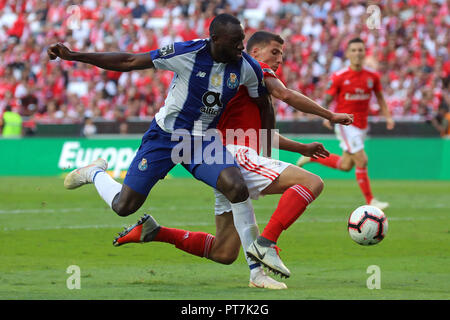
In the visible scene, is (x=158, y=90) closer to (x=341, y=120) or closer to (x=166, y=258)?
(x=166, y=258)

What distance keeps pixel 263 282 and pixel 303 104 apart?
4.66ft

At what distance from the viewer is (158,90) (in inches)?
909

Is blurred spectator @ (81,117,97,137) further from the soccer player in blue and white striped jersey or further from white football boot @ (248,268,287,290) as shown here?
white football boot @ (248,268,287,290)

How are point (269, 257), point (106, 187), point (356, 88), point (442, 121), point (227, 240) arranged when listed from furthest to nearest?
point (442, 121) → point (356, 88) → point (106, 187) → point (227, 240) → point (269, 257)

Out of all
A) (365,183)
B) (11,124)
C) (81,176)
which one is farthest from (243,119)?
(11,124)

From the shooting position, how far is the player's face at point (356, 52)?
13789mm

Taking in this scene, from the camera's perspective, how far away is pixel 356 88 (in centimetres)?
1423

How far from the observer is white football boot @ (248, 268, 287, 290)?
6.38 m

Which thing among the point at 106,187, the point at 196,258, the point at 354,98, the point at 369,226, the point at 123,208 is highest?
the point at 354,98

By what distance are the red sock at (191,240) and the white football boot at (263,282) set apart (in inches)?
29.8

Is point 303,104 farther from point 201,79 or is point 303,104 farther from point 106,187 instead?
point 106,187

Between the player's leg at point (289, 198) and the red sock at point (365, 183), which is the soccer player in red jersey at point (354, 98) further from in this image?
the player's leg at point (289, 198)

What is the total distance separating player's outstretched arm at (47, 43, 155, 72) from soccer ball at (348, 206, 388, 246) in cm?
248
